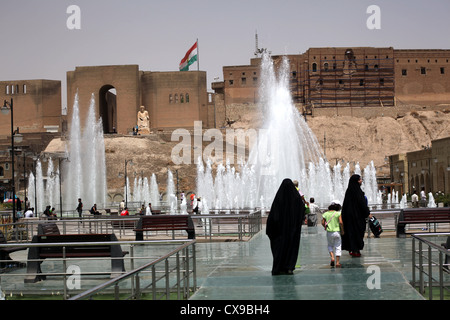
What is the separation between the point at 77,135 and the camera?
171 feet

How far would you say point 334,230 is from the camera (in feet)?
30.8

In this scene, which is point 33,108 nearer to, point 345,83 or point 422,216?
point 345,83

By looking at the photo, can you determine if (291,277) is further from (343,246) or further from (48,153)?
(48,153)

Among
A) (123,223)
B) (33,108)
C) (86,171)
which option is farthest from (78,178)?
(123,223)

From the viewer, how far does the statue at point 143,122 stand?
58875 millimetres

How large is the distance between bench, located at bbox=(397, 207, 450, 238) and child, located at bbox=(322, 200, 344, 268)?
332 centimetres

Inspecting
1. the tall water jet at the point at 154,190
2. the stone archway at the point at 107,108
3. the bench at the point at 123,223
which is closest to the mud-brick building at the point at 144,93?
the stone archway at the point at 107,108

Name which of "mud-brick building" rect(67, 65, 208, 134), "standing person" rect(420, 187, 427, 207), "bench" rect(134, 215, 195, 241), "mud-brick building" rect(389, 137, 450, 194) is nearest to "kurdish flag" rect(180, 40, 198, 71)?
"mud-brick building" rect(67, 65, 208, 134)

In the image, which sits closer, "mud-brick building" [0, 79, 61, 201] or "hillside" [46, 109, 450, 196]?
"hillside" [46, 109, 450, 196]

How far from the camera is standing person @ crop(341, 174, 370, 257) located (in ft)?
32.6

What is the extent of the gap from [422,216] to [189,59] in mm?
49910

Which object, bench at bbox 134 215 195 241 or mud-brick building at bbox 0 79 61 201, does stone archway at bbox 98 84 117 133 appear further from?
bench at bbox 134 215 195 241

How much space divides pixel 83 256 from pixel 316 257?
11.2ft

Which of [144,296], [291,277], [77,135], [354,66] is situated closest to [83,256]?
[144,296]
